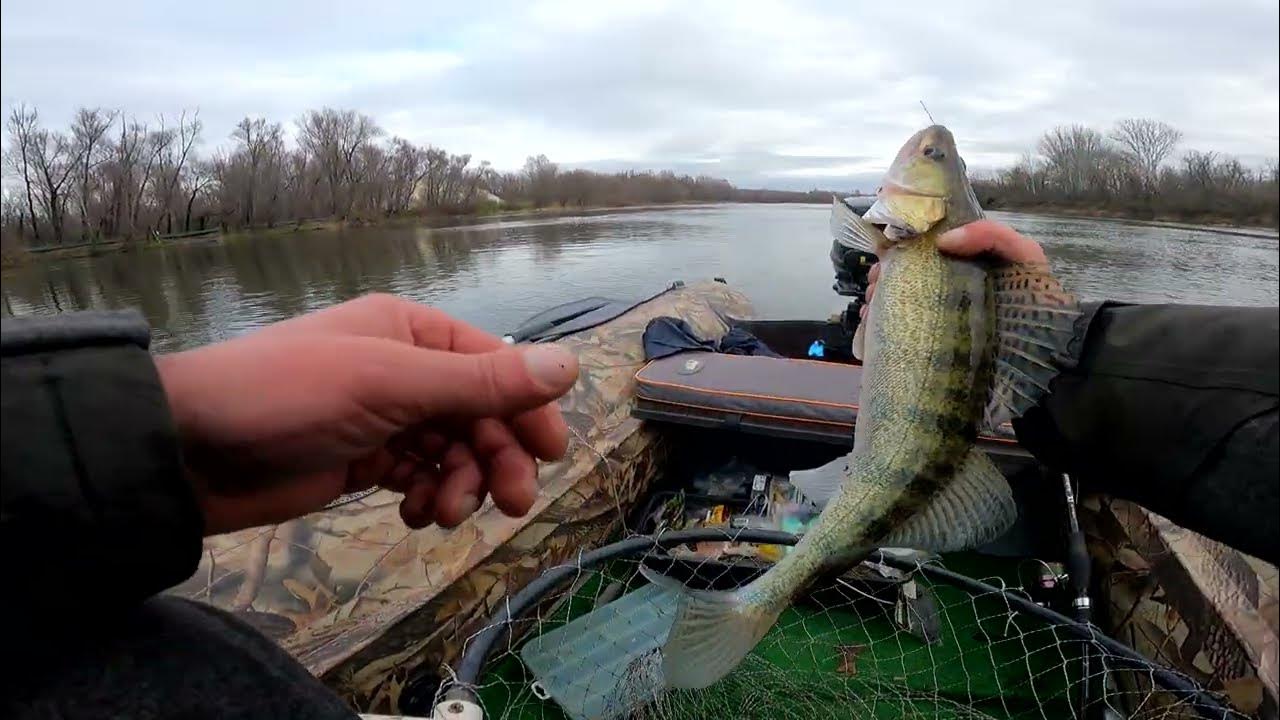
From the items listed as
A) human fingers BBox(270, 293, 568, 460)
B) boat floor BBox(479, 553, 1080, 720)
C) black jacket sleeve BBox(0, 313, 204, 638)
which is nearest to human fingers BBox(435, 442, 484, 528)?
human fingers BBox(270, 293, 568, 460)

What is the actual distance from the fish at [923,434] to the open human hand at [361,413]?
2.88ft

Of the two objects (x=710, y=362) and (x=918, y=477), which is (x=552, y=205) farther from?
(x=918, y=477)

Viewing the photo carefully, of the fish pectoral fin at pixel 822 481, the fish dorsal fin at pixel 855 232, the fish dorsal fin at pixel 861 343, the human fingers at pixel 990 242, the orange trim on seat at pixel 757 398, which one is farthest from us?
the orange trim on seat at pixel 757 398

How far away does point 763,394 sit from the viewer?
17.0 feet

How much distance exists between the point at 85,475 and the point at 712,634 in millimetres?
1853

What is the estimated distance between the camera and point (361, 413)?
1.41 m

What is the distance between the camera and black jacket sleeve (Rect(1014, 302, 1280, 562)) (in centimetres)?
157

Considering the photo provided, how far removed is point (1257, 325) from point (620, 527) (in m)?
3.92

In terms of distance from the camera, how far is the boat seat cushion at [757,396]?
16.4 feet

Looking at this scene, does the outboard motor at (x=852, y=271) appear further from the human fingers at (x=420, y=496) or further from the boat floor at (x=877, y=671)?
the human fingers at (x=420, y=496)

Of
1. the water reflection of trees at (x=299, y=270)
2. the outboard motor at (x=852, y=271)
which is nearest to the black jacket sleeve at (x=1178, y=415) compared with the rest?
the outboard motor at (x=852, y=271)

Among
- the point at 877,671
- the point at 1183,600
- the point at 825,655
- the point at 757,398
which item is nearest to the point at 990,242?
the point at 1183,600

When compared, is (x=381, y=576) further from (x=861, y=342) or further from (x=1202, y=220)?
(x=1202, y=220)

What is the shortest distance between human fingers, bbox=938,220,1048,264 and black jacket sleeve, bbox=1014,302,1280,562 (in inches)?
10.6
